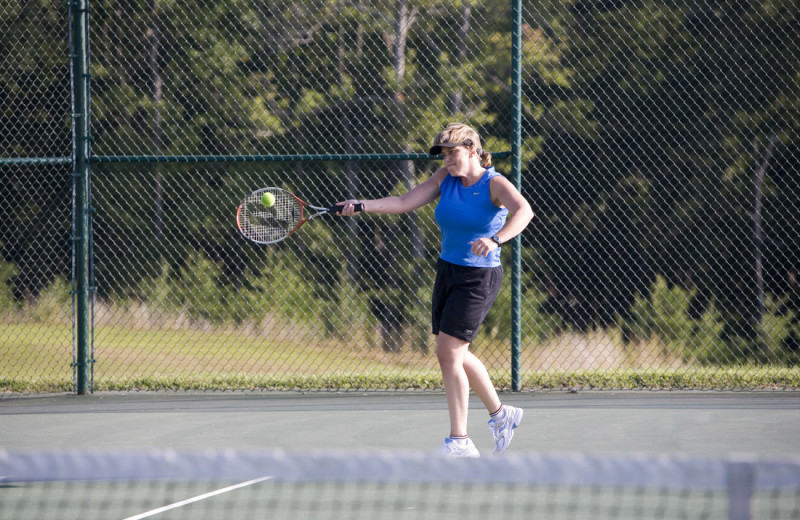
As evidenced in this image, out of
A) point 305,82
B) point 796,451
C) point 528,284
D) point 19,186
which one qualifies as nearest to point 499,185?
point 796,451

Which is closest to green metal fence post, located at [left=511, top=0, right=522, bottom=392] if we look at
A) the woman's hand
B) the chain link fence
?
the woman's hand

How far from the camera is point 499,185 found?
15.5ft

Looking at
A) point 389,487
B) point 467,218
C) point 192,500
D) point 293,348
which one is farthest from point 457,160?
point 293,348

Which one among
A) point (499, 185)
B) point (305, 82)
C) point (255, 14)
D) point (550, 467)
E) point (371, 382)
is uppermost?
point (255, 14)

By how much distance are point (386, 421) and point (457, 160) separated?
2032 mm

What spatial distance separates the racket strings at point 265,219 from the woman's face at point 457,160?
1.72 meters

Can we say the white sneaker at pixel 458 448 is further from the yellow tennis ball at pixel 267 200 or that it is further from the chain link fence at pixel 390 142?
the chain link fence at pixel 390 142

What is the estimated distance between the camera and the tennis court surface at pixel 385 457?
2076 millimetres

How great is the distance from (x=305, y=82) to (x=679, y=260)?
714cm

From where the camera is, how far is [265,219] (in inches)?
254

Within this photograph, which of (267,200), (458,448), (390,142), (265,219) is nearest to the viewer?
(458,448)

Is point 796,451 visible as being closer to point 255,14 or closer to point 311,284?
point 311,284

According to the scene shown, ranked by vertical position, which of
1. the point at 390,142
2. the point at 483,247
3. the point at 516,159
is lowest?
the point at 483,247

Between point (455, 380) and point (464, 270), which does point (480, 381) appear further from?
point (464, 270)
